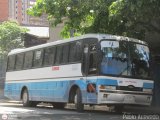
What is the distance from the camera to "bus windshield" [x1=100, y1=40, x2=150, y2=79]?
17.7 m

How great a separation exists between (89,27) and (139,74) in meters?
5.71

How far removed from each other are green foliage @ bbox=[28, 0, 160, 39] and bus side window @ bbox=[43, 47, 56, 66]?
140 cm

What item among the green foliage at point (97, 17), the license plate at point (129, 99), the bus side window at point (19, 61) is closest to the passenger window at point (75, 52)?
the green foliage at point (97, 17)

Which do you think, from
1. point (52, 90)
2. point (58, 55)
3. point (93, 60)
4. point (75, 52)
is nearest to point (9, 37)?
point (52, 90)

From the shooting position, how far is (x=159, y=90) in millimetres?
23156

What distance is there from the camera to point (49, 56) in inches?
894

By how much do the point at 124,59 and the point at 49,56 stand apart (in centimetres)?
569

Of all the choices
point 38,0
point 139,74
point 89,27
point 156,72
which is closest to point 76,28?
point 89,27

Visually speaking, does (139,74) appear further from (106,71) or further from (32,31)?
(32,31)

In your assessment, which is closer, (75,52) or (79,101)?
(79,101)

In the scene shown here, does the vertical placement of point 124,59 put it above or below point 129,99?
above

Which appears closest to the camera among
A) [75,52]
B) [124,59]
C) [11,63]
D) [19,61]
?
[124,59]

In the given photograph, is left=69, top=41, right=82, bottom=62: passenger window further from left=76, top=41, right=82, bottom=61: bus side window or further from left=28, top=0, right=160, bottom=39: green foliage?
left=28, top=0, right=160, bottom=39: green foliage

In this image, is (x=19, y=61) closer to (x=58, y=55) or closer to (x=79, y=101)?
(x=58, y=55)
